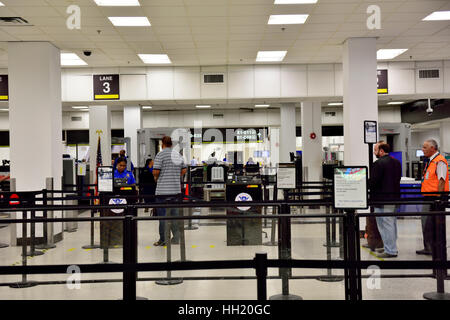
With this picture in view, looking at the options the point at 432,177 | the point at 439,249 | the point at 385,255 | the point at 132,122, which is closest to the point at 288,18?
the point at 432,177

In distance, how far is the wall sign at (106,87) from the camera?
1123cm

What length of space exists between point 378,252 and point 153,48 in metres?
6.47

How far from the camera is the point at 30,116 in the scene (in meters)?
8.82

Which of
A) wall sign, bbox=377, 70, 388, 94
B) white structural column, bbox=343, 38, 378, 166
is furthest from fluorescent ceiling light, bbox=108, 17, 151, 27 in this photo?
wall sign, bbox=377, 70, 388, 94

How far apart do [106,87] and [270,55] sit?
435 centimetres

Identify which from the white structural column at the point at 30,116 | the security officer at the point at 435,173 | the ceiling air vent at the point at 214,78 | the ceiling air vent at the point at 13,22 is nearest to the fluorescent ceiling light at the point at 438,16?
the security officer at the point at 435,173

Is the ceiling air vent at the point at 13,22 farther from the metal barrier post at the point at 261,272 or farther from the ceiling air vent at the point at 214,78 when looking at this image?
the metal barrier post at the point at 261,272

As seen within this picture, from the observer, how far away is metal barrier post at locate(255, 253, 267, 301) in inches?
114

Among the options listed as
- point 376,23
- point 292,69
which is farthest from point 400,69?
point 376,23

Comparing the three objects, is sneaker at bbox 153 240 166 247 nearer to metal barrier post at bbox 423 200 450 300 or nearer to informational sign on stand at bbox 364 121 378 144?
metal barrier post at bbox 423 200 450 300

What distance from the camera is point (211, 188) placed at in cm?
1117

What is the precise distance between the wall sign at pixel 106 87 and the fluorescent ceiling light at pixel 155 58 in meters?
1.10

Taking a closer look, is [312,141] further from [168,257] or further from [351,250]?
[351,250]
